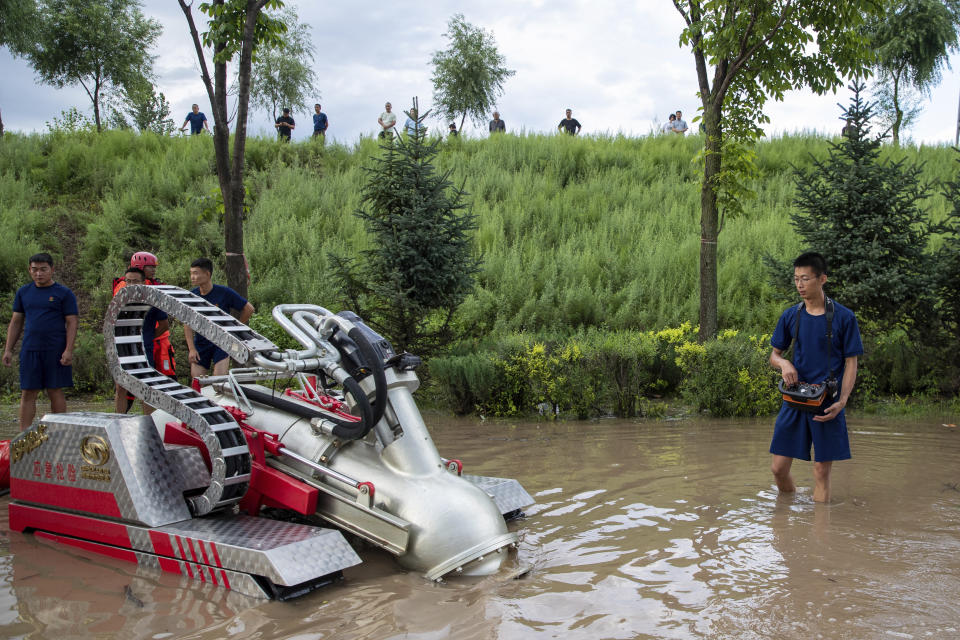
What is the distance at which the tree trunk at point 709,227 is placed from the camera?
34.7 feet

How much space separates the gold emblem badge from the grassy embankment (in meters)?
5.26

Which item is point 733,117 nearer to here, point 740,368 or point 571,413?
point 740,368

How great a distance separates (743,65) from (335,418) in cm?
861

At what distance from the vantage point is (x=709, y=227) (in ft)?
35.0

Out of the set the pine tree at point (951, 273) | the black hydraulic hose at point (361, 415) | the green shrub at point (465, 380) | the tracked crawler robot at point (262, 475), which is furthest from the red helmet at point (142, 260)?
the pine tree at point (951, 273)

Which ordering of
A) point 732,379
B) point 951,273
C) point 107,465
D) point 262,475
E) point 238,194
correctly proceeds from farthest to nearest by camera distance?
point 951,273, point 732,379, point 238,194, point 262,475, point 107,465

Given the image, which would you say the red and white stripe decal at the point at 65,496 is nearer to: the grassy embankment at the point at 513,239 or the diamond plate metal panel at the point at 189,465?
the diamond plate metal panel at the point at 189,465

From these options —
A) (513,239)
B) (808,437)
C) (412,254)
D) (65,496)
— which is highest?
(513,239)

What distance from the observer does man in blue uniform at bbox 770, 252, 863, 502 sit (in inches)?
200

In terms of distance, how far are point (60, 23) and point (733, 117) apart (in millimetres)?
25320

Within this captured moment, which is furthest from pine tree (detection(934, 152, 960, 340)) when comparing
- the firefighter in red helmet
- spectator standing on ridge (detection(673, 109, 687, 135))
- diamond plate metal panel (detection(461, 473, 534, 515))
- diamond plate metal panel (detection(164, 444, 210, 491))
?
spectator standing on ridge (detection(673, 109, 687, 135))

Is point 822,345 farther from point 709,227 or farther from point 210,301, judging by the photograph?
point 709,227

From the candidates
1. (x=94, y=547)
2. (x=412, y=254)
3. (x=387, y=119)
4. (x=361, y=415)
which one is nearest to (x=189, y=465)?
(x=94, y=547)

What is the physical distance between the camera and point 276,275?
14.5m
